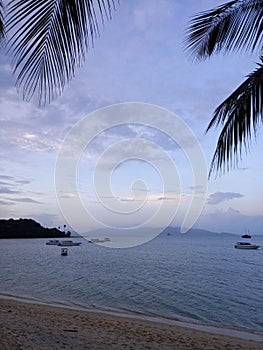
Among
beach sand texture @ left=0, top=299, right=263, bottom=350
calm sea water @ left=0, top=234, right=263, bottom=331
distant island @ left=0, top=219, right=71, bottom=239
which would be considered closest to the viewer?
beach sand texture @ left=0, top=299, right=263, bottom=350

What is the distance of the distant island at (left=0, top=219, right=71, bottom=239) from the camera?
538ft

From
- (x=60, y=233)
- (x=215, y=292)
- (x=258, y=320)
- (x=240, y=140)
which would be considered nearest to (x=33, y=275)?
(x=215, y=292)

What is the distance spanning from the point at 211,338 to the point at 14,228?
16071 cm

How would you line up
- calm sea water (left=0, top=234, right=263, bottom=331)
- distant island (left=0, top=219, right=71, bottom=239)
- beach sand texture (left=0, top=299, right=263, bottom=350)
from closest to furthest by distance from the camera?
beach sand texture (left=0, top=299, right=263, bottom=350) < calm sea water (left=0, top=234, right=263, bottom=331) < distant island (left=0, top=219, right=71, bottom=239)

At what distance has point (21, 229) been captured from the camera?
16450cm

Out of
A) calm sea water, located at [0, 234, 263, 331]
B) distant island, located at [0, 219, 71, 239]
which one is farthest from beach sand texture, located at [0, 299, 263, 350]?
distant island, located at [0, 219, 71, 239]

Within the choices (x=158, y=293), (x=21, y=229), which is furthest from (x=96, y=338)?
(x=21, y=229)

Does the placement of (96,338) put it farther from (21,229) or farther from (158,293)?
(21,229)

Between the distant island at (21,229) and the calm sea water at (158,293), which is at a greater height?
the distant island at (21,229)

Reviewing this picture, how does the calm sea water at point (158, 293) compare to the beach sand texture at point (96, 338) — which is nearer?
the beach sand texture at point (96, 338)

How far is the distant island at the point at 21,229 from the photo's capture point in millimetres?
163875

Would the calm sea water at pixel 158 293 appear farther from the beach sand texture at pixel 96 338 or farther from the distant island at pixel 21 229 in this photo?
the distant island at pixel 21 229

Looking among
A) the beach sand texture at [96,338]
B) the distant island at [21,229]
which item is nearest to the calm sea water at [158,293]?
the beach sand texture at [96,338]

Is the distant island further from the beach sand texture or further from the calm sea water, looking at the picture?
the beach sand texture
